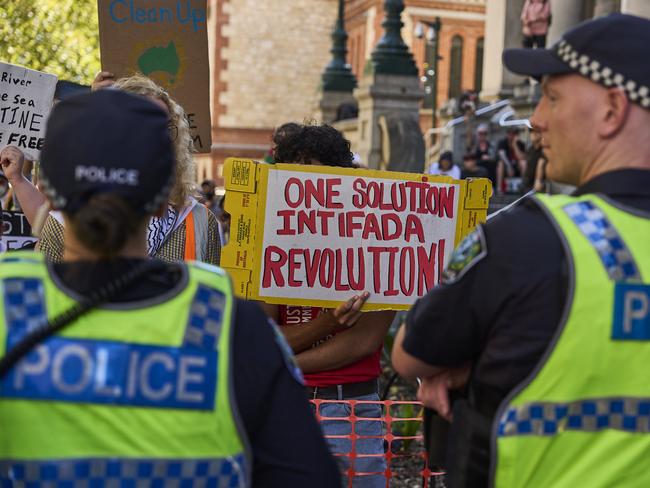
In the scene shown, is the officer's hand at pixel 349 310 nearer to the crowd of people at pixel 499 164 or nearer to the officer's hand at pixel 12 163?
the officer's hand at pixel 12 163

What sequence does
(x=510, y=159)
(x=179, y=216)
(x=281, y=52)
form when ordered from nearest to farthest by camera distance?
(x=179, y=216) < (x=510, y=159) < (x=281, y=52)

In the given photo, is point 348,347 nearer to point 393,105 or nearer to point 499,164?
point 499,164

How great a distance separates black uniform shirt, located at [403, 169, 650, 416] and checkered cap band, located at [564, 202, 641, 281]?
0.23ft

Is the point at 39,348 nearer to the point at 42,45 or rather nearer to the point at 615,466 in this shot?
the point at 615,466

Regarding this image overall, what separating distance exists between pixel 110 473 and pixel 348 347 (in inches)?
74.8

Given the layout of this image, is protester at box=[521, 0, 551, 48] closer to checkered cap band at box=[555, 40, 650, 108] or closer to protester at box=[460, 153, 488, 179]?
protester at box=[460, 153, 488, 179]

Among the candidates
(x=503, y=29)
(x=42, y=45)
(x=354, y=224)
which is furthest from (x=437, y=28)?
(x=354, y=224)

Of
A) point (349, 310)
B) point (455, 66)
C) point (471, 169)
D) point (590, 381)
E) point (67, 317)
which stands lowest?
point (455, 66)

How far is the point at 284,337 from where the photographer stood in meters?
2.50

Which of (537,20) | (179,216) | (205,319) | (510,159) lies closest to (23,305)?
(205,319)

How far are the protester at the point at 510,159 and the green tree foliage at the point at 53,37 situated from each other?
6.48m

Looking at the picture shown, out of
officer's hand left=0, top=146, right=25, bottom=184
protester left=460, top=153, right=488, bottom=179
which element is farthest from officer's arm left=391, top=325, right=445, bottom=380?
protester left=460, top=153, right=488, bottom=179

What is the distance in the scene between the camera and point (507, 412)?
7.67 ft

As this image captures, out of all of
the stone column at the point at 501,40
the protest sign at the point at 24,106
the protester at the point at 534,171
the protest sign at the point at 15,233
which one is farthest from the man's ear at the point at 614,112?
the stone column at the point at 501,40
